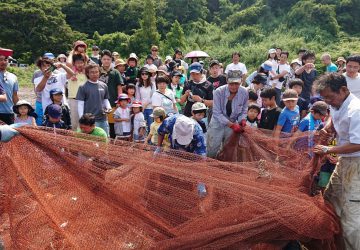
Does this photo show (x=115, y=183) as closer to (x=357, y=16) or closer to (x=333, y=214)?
(x=333, y=214)

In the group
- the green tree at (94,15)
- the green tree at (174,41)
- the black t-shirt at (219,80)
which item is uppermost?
the green tree at (94,15)

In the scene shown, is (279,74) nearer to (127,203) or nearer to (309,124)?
(309,124)

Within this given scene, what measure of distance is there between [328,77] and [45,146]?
2.38m

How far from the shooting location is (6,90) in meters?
6.24

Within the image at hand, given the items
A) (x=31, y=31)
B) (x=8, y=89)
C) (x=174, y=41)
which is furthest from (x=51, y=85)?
(x=31, y=31)

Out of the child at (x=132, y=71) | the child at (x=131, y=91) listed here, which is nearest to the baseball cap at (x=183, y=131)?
the child at (x=131, y=91)

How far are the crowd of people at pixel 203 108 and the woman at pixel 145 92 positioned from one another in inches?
0.8

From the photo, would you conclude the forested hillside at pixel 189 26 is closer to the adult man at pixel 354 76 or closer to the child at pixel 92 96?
the adult man at pixel 354 76

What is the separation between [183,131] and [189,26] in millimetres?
42643

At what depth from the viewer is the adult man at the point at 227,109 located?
18.9 ft

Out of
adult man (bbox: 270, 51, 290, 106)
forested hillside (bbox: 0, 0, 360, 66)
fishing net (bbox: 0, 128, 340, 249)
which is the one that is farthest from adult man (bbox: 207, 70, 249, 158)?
forested hillside (bbox: 0, 0, 360, 66)

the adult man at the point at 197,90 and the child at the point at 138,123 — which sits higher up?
the adult man at the point at 197,90

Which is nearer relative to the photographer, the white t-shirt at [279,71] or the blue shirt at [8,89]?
the blue shirt at [8,89]

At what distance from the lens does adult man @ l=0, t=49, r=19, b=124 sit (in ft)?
20.1
